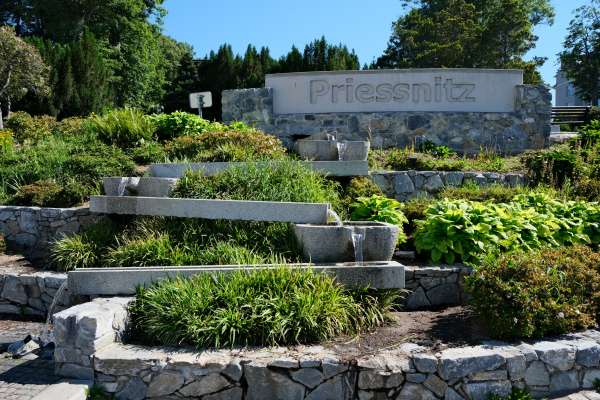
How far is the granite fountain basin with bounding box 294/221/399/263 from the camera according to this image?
17.8 ft

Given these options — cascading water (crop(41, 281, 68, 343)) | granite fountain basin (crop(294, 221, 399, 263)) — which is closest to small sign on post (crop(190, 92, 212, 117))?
cascading water (crop(41, 281, 68, 343))

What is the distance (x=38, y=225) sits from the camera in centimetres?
791

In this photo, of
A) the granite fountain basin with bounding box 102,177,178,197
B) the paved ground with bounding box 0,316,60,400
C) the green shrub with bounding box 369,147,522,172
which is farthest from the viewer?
the green shrub with bounding box 369,147,522,172

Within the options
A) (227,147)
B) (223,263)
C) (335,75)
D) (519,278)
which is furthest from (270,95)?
(519,278)

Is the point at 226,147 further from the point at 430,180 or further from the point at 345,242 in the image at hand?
the point at 345,242

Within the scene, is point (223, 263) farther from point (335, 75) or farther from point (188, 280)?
point (335, 75)

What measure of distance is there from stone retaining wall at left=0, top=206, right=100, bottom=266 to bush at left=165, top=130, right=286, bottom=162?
1873 millimetres

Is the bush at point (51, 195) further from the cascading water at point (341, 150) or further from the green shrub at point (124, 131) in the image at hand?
the cascading water at point (341, 150)

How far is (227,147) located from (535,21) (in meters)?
30.4

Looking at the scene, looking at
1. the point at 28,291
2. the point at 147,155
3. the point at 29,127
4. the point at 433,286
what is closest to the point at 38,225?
the point at 28,291

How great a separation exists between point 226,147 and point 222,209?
2.70 m

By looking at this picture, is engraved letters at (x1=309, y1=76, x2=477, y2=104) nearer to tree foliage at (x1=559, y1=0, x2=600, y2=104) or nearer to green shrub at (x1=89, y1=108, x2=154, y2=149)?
green shrub at (x1=89, y1=108, x2=154, y2=149)

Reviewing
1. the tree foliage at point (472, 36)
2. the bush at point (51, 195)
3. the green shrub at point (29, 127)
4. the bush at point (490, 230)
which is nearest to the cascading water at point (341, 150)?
the bush at point (490, 230)

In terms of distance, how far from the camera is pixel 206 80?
90.5 feet
